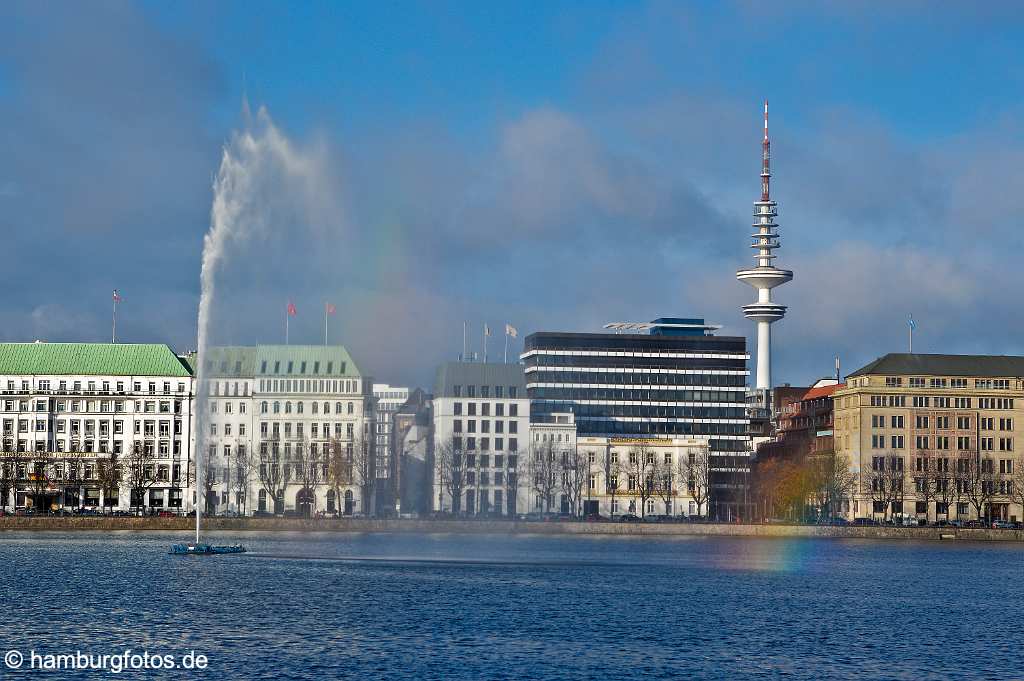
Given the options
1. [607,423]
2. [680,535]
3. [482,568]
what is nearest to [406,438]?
[607,423]

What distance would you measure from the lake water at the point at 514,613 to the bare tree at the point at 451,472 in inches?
2061

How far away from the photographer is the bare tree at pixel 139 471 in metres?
171

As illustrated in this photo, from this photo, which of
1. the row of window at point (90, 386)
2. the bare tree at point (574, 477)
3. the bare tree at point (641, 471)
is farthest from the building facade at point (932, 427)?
the row of window at point (90, 386)

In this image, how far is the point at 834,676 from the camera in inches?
2172

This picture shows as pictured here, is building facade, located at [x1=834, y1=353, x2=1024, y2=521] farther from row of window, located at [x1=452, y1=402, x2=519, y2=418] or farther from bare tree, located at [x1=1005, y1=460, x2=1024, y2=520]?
row of window, located at [x1=452, y1=402, x2=519, y2=418]

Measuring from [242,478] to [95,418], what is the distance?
20823 millimetres

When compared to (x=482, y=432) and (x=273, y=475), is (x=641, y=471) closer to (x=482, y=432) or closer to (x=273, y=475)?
(x=482, y=432)

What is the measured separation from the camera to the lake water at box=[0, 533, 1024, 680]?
Answer: 5653 centimetres

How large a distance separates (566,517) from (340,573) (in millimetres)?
83013

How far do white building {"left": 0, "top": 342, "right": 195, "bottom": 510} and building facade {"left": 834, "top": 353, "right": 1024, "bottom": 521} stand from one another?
71628 mm

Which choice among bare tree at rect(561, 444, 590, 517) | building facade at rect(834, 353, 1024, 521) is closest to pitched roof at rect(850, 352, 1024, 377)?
building facade at rect(834, 353, 1024, 521)

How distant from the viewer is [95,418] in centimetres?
18012

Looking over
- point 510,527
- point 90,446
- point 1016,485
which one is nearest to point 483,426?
point 510,527

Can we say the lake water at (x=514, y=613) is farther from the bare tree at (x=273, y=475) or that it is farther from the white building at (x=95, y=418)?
the white building at (x=95, y=418)
